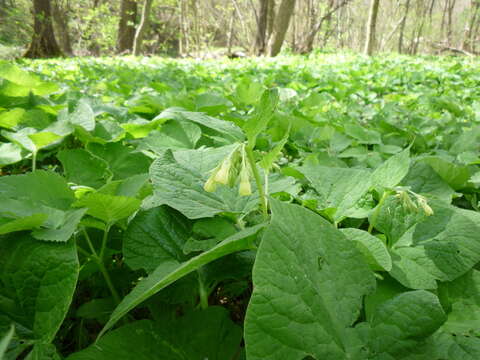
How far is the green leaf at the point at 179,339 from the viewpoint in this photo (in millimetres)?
606

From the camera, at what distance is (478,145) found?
156cm

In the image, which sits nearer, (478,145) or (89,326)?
(89,326)

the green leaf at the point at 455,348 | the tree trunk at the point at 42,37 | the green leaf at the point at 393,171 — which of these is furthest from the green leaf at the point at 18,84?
the tree trunk at the point at 42,37

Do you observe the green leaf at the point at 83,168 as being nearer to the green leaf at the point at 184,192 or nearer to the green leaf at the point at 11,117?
the green leaf at the point at 184,192

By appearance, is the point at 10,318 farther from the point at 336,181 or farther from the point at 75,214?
the point at 336,181

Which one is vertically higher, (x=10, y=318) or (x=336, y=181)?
(x=336, y=181)

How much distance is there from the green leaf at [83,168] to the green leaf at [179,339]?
0.58 m

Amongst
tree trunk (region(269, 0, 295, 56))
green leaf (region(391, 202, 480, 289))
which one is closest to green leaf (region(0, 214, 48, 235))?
Result: green leaf (region(391, 202, 480, 289))

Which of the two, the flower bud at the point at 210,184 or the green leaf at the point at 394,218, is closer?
the flower bud at the point at 210,184

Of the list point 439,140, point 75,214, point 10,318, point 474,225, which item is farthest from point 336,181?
point 439,140

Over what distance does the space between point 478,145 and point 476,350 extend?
50.5 inches

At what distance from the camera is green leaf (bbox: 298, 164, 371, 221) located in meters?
0.84

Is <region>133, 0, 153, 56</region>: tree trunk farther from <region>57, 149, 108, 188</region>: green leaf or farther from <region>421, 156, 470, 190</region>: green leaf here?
<region>421, 156, 470, 190</region>: green leaf

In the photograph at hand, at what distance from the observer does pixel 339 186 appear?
2.99 ft
